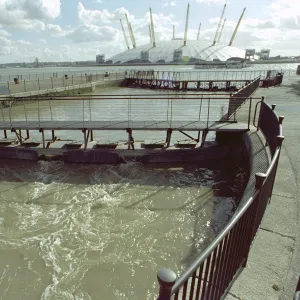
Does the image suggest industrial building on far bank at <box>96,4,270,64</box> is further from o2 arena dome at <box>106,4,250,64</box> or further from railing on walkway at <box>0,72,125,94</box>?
railing on walkway at <box>0,72,125,94</box>

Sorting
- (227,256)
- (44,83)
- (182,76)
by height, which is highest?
(227,256)

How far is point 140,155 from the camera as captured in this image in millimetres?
12406

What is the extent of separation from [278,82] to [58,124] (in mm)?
27248

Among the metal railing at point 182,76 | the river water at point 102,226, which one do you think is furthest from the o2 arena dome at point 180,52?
the river water at point 102,226

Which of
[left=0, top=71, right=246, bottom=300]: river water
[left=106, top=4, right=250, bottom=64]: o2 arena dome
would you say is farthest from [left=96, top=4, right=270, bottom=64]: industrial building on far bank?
[left=0, top=71, right=246, bottom=300]: river water

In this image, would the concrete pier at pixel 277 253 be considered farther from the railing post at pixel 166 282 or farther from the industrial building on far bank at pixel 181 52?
the industrial building on far bank at pixel 181 52

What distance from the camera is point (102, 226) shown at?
24.8ft

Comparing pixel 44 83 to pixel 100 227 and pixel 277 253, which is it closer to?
pixel 100 227

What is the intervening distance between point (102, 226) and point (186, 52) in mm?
161238

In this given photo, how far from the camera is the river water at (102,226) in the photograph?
5.67 metres

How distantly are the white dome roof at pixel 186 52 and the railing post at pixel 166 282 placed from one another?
158 metres

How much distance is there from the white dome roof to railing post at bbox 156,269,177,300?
15816 cm

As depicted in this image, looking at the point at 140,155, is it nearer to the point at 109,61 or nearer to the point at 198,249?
the point at 198,249

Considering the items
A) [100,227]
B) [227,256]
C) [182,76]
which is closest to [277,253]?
[227,256]
